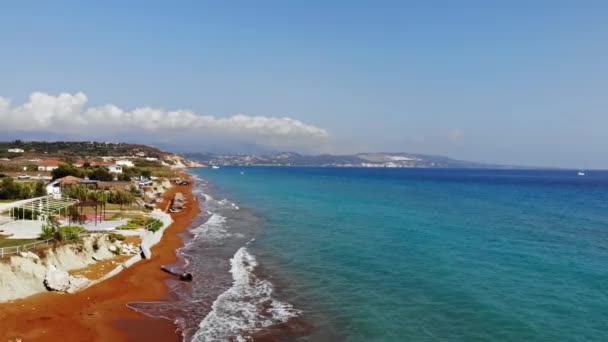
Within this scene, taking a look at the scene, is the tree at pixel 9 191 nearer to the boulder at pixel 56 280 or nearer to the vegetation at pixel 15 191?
the vegetation at pixel 15 191

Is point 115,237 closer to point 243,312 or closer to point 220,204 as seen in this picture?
point 243,312

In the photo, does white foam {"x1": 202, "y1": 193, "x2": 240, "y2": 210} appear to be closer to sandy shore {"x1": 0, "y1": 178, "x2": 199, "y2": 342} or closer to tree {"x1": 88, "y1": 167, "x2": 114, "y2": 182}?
tree {"x1": 88, "y1": 167, "x2": 114, "y2": 182}

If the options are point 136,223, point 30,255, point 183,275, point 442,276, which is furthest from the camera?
point 136,223

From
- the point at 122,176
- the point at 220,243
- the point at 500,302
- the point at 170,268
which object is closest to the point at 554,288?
the point at 500,302

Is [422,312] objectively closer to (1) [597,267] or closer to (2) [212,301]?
(2) [212,301]

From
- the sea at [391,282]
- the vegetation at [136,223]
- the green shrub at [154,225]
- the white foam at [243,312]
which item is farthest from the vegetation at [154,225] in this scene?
the white foam at [243,312]

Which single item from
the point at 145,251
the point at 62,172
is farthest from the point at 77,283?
the point at 62,172

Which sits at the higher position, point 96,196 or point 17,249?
point 96,196
